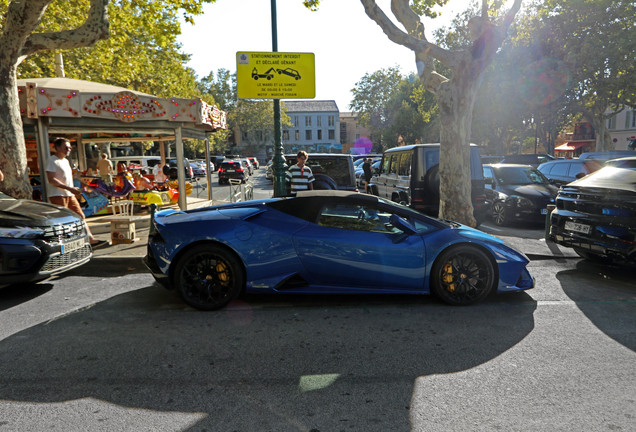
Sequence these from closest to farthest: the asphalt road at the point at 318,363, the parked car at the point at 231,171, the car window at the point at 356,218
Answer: the asphalt road at the point at 318,363
the car window at the point at 356,218
the parked car at the point at 231,171

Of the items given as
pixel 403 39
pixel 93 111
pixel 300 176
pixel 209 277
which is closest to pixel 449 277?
pixel 209 277

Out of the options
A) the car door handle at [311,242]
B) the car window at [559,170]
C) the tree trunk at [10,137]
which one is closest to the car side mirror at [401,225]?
the car door handle at [311,242]

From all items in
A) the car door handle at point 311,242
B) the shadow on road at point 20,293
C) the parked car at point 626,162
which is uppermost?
the parked car at point 626,162

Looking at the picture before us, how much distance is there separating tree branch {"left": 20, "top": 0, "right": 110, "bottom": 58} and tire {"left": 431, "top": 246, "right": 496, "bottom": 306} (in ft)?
23.8

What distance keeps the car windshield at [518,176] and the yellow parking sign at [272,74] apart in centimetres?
568

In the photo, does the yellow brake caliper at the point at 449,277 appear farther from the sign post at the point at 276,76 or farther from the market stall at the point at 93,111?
the market stall at the point at 93,111

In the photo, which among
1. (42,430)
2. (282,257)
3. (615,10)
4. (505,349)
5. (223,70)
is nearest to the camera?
(42,430)

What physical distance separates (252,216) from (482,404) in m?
2.89

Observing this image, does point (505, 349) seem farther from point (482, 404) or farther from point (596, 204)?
point (596, 204)

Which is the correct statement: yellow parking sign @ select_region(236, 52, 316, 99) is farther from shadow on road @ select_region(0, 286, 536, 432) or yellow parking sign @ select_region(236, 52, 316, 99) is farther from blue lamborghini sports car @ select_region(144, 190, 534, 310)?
shadow on road @ select_region(0, 286, 536, 432)

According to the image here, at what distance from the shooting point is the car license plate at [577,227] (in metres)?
6.02

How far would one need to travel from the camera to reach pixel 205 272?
4648mm

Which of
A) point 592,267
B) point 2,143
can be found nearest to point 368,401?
point 592,267

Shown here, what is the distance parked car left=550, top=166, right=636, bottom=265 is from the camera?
217 inches
